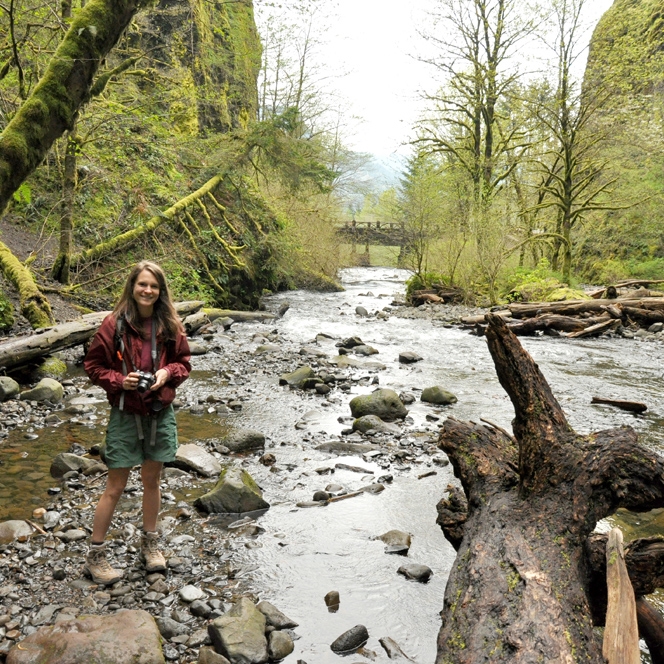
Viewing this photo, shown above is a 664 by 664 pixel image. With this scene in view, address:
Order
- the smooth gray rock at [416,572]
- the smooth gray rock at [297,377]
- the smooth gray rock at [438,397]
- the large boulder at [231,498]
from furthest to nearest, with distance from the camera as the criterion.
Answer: the smooth gray rock at [297,377] → the smooth gray rock at [438,397] → the large boulder at [231,498] → the smooth gray rock at [416,572]

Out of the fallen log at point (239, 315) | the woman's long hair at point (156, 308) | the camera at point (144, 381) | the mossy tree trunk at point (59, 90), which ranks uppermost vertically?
the mossy tree trunk at point (59, 90)

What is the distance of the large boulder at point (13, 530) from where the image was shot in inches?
152

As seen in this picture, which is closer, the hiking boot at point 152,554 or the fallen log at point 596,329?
the hiking boot at point 152,554

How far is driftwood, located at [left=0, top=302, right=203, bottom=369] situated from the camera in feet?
24.2

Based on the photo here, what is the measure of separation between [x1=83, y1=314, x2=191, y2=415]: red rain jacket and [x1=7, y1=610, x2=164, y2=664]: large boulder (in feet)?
3.98

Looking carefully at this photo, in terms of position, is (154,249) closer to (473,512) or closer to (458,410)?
(458,410)

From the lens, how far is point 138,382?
339 centimetres

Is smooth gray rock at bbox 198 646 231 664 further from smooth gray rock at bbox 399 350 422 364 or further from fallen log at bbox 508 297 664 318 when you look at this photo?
fallen log at bbox 508 297 664 318

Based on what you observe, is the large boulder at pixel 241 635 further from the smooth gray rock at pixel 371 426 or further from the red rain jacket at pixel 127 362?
the smooth gray rock at pixel 371 426

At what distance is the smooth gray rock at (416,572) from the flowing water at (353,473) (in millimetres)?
68

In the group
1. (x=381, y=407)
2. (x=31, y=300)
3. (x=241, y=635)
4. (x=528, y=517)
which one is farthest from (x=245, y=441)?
(x=31, y=300)

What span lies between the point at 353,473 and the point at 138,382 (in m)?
2.82

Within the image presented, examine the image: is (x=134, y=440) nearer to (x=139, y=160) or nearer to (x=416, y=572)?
(x=416, y=572)

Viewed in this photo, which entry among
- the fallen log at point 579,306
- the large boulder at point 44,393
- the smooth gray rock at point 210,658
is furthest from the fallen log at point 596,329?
the smooth gray rock at point 210,658
